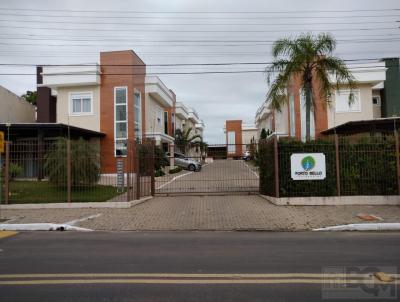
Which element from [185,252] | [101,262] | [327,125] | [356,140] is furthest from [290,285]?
[327,125]

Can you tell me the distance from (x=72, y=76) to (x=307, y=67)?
62.4 ft

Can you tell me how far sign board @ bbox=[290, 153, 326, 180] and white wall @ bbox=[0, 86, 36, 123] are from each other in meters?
23.2

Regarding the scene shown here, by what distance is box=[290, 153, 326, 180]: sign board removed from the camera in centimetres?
1489

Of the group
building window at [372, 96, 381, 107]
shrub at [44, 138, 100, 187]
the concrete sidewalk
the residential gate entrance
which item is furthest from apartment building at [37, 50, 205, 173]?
building window at [372, 96, 381, 107]

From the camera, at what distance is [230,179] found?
18.2 m

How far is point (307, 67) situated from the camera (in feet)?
53.3

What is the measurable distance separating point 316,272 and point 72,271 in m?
3.85

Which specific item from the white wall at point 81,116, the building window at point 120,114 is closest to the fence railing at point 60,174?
the building window at point 120,114

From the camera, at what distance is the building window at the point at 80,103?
2989cm

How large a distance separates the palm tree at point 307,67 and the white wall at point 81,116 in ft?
53.0

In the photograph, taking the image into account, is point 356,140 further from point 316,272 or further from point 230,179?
point 316,272

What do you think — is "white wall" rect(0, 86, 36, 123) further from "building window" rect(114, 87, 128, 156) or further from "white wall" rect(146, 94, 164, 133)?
"white wall" rect(146, 94, 164, 133)

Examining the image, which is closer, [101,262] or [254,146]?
[101,262]

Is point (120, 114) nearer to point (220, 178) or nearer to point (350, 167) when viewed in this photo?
point (220, 178)
